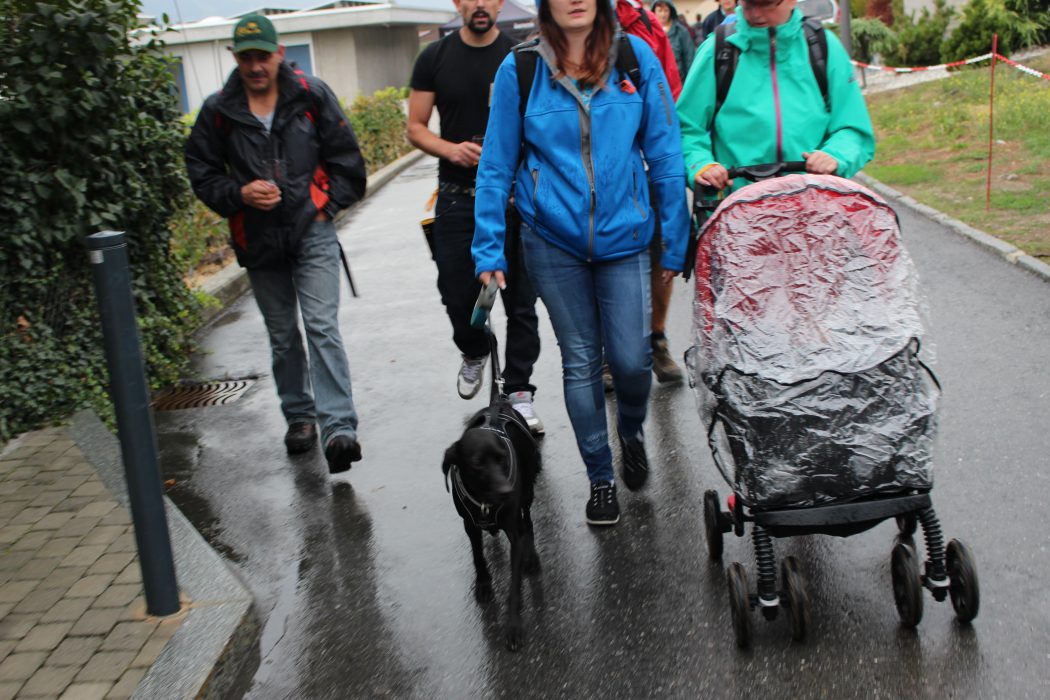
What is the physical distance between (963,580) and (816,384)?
75 cm

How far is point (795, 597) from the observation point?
3.56 metres

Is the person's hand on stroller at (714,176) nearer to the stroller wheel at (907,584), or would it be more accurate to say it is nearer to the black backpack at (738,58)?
the black backpack at (738,58)

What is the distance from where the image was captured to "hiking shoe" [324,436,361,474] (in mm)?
5324

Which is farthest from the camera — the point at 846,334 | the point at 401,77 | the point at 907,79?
the point at 401,77

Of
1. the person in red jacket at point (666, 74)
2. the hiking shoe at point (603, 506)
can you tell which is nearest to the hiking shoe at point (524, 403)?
the person in red jacket at point (666, 74)

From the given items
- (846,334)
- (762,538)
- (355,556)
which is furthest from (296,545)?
(846,334)

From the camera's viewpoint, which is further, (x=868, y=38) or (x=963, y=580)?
(x=868, y=38)

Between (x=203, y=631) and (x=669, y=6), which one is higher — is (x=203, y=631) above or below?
below

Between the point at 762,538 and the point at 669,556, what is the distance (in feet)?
2.87

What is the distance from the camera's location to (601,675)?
3.62 metres

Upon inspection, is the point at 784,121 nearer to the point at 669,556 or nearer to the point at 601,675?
the point at 669,556

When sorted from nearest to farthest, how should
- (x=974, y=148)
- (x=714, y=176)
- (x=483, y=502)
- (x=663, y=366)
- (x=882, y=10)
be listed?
(x=483, y=502) → (x=714, y=176) → (x=663, y=366) → (x=974, y=148) → (x=882, y=10)

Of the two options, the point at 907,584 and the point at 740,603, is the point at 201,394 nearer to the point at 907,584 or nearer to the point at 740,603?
the point at 740,603

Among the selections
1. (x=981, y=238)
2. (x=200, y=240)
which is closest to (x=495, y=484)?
(x=981, y=238)
